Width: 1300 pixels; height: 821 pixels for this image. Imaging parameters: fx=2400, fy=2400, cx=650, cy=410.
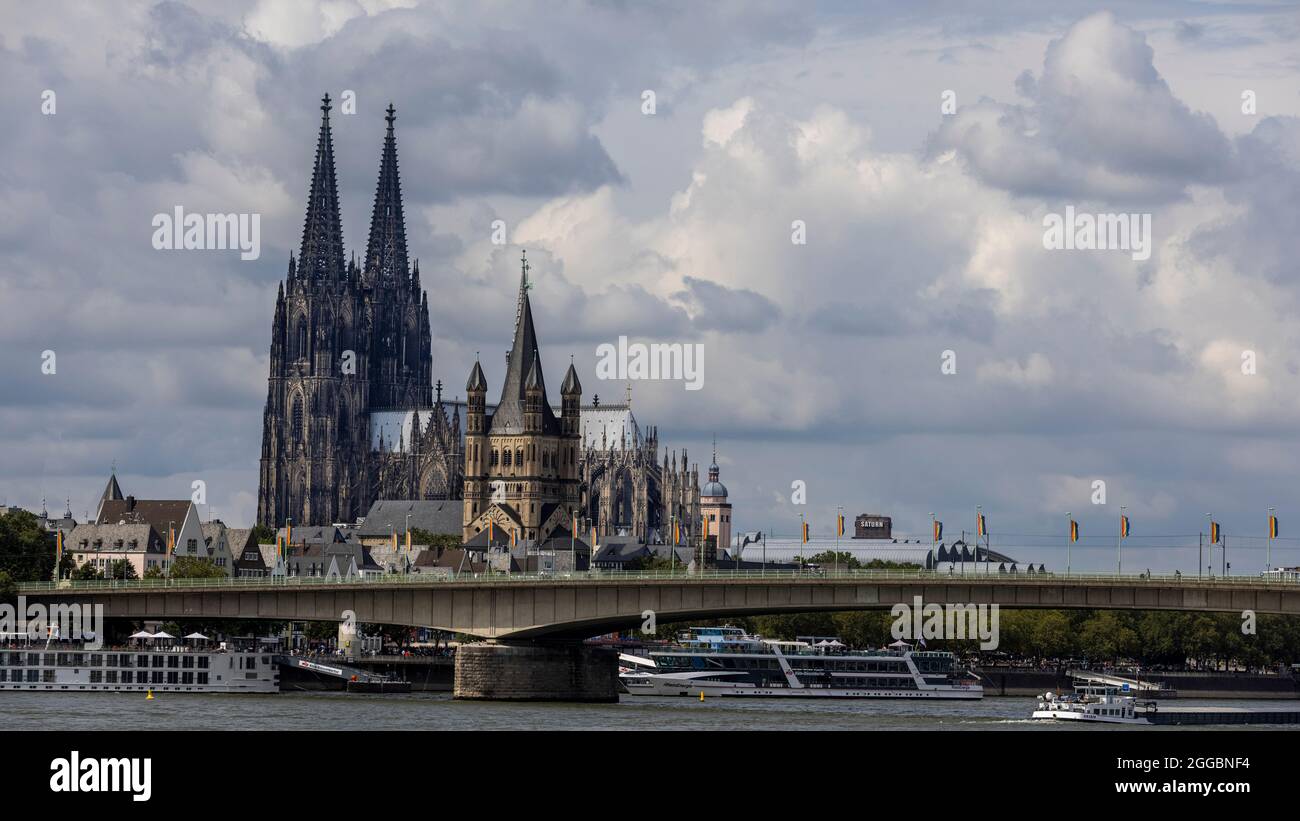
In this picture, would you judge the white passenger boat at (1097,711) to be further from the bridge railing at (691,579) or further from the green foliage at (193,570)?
the green foliage at (193,570)

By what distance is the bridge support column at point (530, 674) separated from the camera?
110 metres

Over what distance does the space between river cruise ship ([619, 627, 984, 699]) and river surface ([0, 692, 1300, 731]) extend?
16.2m

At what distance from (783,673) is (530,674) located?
31.5 meters

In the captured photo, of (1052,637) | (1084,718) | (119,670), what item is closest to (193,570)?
(119,670)

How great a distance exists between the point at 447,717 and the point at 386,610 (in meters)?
18.8

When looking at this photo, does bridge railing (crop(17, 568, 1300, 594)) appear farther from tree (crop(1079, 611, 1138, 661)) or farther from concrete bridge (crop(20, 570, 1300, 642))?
tree (crop(1079, 611, 1138, 661))

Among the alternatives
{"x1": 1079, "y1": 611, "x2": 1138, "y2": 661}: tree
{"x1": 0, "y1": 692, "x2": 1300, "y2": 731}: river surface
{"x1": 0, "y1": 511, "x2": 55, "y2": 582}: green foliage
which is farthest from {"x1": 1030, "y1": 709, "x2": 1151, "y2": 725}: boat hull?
{"x1": 1079, "y1": 611, "x2": 1138, "y2": 661}: tree

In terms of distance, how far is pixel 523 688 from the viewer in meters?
110

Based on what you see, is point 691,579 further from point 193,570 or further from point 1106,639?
point 1106,639

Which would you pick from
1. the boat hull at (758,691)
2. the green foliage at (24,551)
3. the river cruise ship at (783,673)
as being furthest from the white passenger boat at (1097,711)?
the green foliage at (24,551)

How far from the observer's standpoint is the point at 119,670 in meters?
114

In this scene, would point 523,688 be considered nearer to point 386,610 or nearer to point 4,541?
point 386,610

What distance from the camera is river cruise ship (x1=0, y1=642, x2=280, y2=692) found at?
113438 millimetres
